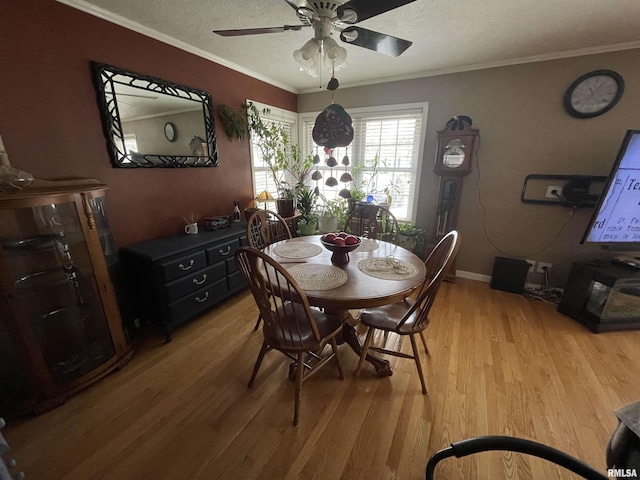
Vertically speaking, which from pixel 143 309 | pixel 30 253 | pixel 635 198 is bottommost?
pixel 143 309

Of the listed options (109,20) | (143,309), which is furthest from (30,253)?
(109,20)

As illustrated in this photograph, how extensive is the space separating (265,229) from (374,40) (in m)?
1.54

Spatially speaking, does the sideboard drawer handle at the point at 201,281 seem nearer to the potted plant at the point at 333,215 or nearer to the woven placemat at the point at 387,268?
the woven placemat at the point at 387,268

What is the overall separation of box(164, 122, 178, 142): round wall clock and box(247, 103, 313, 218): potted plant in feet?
2.99

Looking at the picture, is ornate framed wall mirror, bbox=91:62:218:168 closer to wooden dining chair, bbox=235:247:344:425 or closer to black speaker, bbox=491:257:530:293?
wooden dining chair, bbox=235:247:344:425

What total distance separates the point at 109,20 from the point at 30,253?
5.42 ft

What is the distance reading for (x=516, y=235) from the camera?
2770mm

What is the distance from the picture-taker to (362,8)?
118 centimetres

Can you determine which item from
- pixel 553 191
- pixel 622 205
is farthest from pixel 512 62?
pixel 622 205

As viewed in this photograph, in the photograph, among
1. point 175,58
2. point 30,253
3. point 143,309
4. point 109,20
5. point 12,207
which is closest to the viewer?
point 12,207

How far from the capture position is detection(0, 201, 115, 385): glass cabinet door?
1.30 m

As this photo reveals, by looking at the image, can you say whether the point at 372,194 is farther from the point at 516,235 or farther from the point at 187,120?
the point at 187,120

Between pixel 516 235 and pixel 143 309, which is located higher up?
pixel 516 235

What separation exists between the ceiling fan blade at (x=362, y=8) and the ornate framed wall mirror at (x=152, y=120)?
168 centimetres
